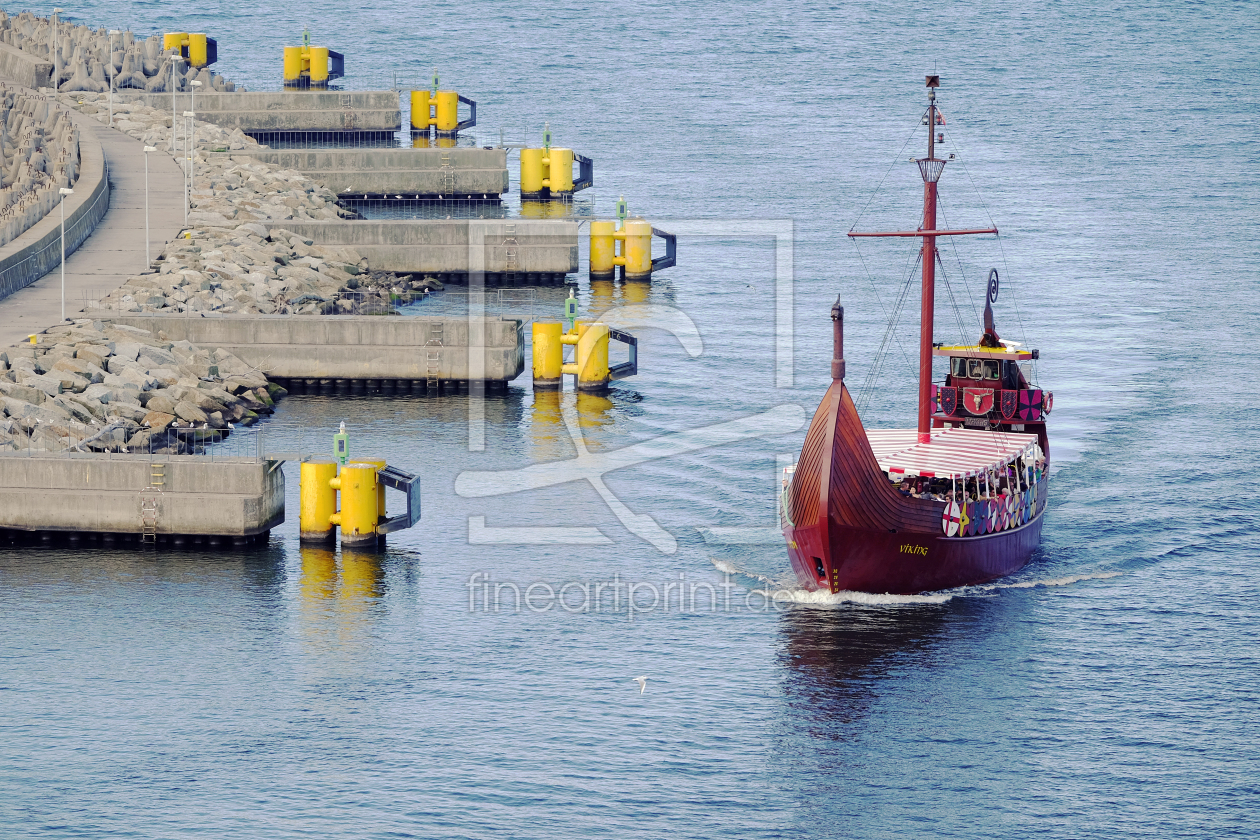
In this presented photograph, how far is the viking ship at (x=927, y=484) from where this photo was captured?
2201 inches

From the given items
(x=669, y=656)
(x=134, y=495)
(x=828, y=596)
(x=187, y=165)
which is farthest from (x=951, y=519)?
(x=187, y=165)

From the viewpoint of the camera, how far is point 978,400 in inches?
2697

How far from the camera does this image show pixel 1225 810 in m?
44.6

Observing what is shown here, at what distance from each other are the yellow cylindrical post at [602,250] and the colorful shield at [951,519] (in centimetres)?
6321

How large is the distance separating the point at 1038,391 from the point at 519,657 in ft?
81.6

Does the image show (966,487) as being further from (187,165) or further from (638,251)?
(187,165)

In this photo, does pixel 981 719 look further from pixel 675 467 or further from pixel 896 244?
pixel 896 244

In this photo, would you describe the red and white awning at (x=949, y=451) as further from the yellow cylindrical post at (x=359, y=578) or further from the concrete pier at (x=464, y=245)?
the concrete pier at (x=464, y=245)

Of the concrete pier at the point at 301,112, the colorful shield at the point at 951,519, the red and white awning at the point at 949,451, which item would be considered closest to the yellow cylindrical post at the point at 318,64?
the concrete pier at the point at 301,112

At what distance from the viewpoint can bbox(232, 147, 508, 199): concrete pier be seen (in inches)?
5438

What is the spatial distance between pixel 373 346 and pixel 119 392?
17.0m

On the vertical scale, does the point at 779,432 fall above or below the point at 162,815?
above

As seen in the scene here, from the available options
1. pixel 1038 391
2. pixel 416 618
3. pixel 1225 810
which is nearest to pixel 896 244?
pixel 1038 391

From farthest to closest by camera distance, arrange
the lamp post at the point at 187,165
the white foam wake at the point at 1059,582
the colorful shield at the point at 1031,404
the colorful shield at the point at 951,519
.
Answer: the lamp post at the point at 187,165 < the colorful shield at the point at 1031,404 < the white foam wake at the point at 1059,582 < the colorful shield at the point at 951,519
